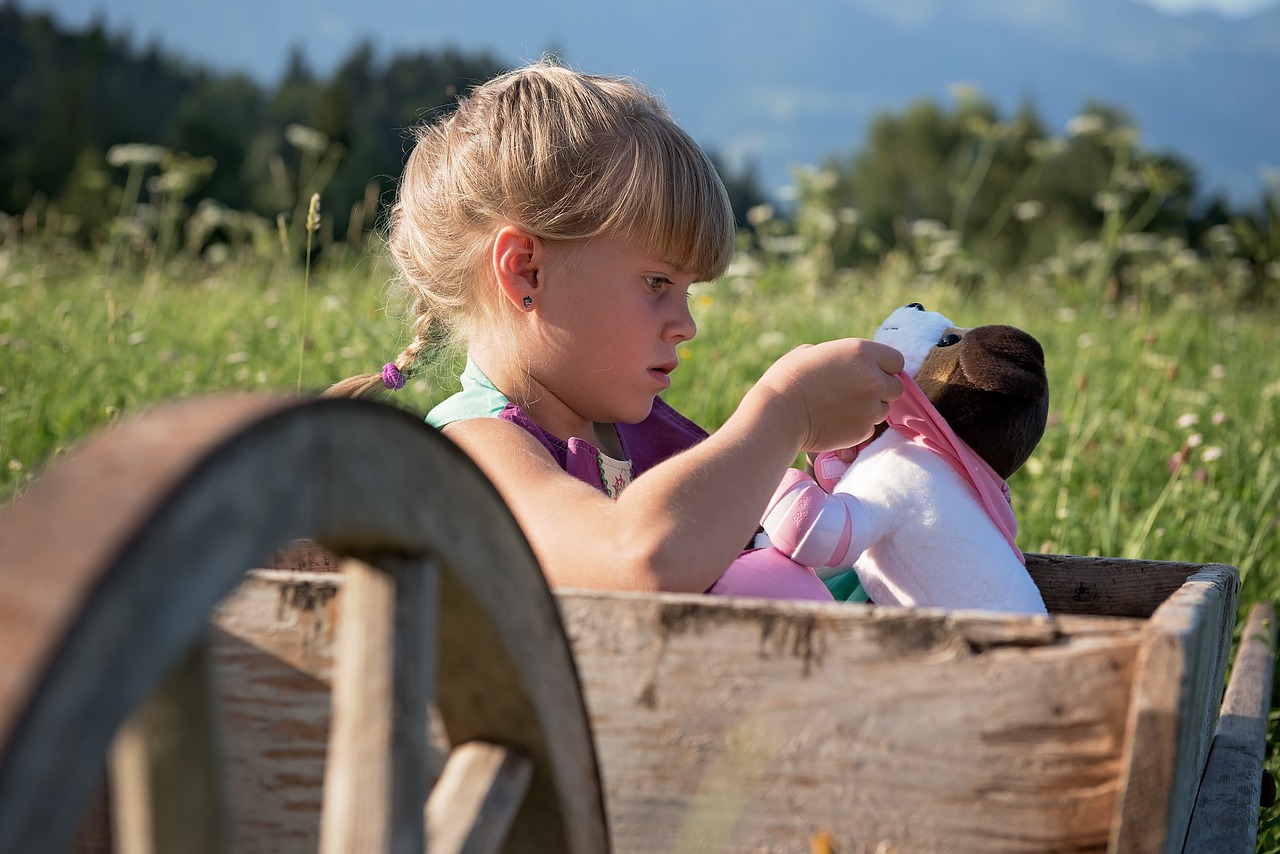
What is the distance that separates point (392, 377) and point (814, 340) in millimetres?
2623

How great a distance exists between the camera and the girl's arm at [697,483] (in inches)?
44.1

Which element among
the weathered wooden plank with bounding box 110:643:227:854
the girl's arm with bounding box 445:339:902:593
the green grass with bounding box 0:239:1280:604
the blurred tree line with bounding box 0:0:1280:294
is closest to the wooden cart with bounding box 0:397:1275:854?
the weathered wooden plank with bounding box 110:643:227:854

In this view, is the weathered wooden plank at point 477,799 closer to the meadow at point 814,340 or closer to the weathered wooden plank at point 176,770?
the weathered wooden plank at point 176,770

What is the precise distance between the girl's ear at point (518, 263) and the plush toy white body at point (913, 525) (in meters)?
0.45

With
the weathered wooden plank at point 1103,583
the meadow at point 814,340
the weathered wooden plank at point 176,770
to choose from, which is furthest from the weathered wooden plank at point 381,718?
the weathered wooden plank at point 1103,583

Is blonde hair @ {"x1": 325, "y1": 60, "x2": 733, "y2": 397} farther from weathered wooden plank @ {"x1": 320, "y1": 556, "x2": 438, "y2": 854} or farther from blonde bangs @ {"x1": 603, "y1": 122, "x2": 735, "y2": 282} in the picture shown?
weathered wooden plank @ {"x1": 320, "y1": 556, "x2": 438, "y2": 854}

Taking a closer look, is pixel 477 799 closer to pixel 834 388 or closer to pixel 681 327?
pixel 834 388

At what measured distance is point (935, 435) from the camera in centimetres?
153

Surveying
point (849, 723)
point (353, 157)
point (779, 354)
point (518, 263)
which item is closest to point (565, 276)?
point (518, 263)

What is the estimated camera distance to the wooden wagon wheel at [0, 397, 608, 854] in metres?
0.41

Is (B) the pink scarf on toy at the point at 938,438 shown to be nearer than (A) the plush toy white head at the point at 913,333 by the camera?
Yes

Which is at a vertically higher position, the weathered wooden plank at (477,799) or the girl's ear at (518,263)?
the girl's ear at (518,263)

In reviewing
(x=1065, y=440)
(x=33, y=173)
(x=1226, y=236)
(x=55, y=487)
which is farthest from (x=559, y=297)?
(x=33, y=173)

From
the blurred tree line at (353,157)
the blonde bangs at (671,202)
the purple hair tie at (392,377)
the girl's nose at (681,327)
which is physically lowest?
the purple hair tie at (392,377)
